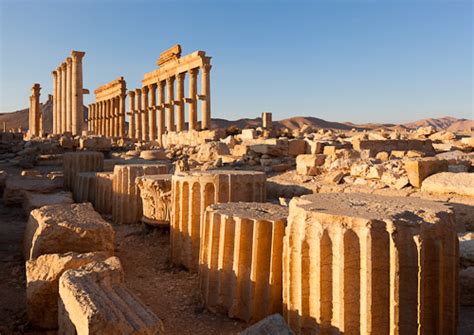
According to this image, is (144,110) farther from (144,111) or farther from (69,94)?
(69,94)

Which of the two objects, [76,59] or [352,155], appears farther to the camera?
[76,59]

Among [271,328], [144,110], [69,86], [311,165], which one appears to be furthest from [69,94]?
[271,328]

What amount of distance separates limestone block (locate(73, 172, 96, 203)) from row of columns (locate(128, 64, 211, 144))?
1477 centimetres

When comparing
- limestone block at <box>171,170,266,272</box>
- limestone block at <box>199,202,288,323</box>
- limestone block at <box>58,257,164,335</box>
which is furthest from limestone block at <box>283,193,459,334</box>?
limestone block at <box>171,170,266,272</box>

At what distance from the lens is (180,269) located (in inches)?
240

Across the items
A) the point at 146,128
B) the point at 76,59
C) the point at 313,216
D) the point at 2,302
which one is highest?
the point at 76,59

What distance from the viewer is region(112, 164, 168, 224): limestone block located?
8750 mm

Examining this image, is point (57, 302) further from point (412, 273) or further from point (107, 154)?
point (107, 154)

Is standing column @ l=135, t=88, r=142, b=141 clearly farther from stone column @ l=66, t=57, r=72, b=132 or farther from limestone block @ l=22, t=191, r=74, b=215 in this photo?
limestone block @ l=22, t=191, r=74, b=215

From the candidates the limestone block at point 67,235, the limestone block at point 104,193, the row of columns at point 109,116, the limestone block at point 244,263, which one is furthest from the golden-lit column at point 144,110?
the limestone block at point 244,263

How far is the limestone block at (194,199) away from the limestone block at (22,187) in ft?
17.4

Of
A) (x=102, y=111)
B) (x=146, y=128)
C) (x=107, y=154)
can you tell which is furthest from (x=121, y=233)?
(x=102, y=111)

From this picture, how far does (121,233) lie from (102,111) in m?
39.7

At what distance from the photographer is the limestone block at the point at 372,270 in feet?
10.5
